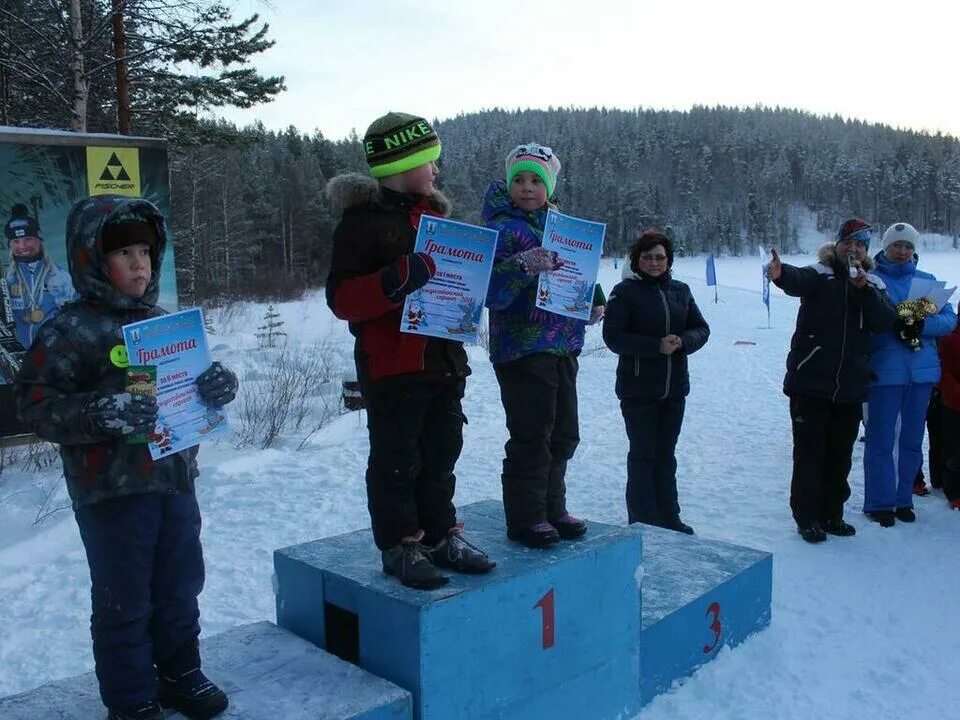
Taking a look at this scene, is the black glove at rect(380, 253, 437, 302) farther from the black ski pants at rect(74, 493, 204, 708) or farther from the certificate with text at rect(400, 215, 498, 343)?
the black ski pants at rect(74, 493, 204, 708)

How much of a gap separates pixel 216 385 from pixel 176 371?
0.12m

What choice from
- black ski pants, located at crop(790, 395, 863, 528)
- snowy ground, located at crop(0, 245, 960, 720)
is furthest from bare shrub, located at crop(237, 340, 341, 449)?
black ski pants, located at crop(790, 395, 863, 528)

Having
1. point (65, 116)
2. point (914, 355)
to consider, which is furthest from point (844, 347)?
point (65, 116)

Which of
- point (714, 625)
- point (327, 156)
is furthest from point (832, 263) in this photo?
point (327, 156)

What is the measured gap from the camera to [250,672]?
264 cm

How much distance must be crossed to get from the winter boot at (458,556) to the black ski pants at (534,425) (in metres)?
0.35

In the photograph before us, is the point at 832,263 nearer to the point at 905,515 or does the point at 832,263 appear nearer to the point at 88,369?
the point at 905,515

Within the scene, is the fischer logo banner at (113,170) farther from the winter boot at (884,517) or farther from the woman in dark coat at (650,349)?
the winter boot at (884,517)

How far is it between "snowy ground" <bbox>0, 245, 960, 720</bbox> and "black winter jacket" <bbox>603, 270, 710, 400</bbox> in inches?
48.5

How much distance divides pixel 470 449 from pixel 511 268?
506 centimetres

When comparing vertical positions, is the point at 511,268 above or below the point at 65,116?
below

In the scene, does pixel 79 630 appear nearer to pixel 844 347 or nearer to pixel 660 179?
pixel 844 347

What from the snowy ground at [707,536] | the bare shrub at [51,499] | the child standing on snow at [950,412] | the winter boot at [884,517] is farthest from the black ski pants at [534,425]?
the child standing on snow at [950,412]

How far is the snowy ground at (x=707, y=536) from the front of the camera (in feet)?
11.3
